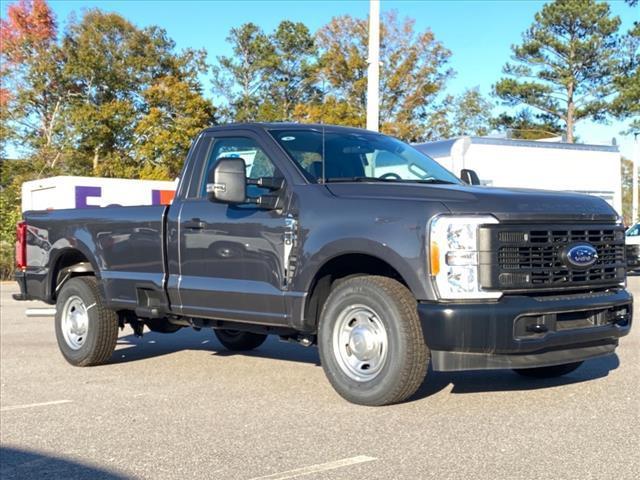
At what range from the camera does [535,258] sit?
18.8 ft

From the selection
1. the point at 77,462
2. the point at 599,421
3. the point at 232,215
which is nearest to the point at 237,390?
the point at 232,215

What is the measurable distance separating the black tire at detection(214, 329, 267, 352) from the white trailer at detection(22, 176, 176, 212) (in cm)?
835

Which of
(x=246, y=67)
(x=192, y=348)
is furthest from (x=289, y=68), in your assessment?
(x=192, y=348)

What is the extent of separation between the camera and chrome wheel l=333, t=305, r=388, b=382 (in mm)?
→ 5996

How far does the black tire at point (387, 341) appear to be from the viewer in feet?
19.0

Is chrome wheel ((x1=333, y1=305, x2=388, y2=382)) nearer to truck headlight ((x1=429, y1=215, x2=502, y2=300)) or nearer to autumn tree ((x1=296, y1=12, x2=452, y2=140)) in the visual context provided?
truck headlight ((x1=429, y1=215, x2=502, y2=300))

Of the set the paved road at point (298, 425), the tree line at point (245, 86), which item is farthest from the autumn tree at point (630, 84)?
the paved road at point (298, 425)

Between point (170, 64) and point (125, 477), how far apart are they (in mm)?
38592

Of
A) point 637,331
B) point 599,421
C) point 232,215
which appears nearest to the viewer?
point 599,421

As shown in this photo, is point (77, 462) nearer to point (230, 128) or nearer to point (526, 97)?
point (230, 128)

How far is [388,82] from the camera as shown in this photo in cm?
4206

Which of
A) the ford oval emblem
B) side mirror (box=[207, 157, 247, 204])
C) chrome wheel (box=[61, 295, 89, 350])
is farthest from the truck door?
the ford oval emblem

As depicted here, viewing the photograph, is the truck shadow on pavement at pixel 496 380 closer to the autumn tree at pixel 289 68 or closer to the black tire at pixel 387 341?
the black tire at pixel 387 341

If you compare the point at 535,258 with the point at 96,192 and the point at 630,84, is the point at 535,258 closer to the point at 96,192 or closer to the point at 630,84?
the point at 96,192
